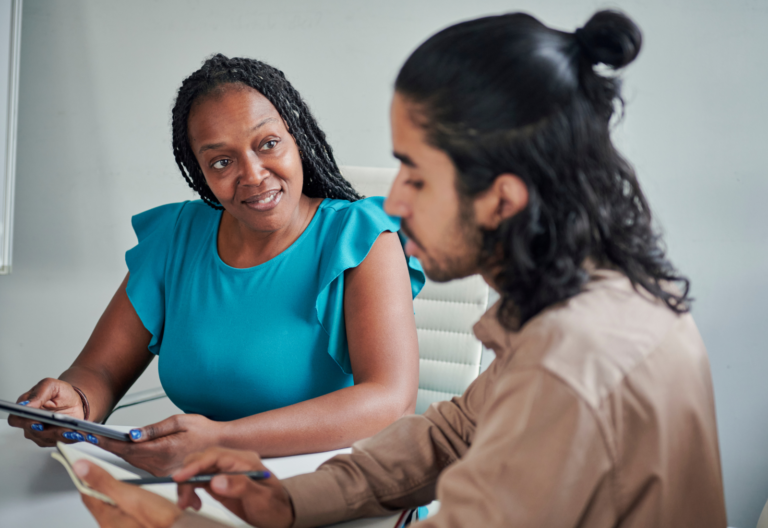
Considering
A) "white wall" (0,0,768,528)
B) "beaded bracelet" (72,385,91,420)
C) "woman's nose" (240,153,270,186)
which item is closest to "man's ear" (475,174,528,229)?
"woman's nose" (240,153,270,186)

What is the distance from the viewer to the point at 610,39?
551mm

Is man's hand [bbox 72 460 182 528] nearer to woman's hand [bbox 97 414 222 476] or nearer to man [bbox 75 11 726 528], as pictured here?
man [bbox 75 11 726 528]

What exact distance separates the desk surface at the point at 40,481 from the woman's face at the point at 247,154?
49 centimetres

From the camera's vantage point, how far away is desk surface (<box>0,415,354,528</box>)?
0.71 metres

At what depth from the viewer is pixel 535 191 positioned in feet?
1.75

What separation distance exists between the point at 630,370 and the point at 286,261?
0.80 m

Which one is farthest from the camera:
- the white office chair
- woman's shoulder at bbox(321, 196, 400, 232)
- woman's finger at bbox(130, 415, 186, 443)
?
the white office chair

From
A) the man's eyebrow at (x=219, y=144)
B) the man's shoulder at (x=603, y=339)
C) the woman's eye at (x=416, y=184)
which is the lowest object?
the man's shoulder at (x=603, y=339)

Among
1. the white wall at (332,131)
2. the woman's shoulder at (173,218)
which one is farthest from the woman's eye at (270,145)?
the white wall at (332,131)

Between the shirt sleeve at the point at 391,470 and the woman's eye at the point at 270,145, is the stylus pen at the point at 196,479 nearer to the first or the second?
the shirt sleeve at the point at 391,470

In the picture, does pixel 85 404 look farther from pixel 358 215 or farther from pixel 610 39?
pixel 610 39

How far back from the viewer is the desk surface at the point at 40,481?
2.32 ft

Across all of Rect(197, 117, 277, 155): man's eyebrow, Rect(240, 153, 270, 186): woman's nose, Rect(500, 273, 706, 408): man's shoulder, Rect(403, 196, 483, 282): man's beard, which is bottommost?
Rect(500, 273, 706, 408): man's shoulder

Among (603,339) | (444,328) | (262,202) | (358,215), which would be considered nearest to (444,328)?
(444,328)
